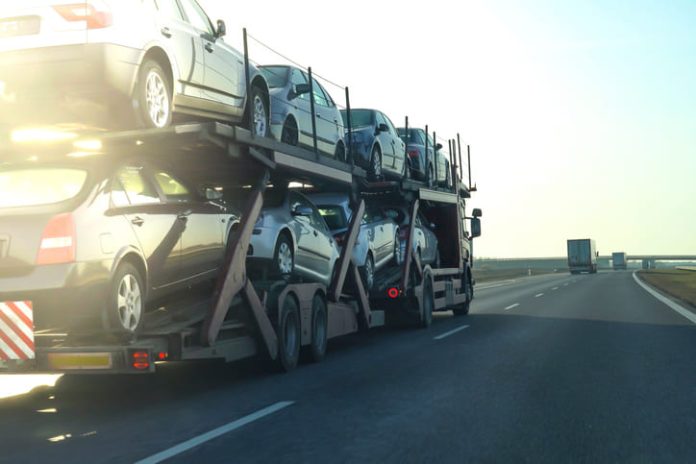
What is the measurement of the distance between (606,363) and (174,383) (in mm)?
5251

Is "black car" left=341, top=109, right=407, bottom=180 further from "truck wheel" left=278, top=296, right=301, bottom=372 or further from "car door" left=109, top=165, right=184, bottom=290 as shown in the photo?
"car door" left=109, top=165, right=184, bottom=290

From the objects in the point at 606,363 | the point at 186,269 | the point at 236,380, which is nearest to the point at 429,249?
the point at 606,363

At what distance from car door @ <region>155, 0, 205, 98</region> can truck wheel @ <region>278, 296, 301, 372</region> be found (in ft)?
8.93

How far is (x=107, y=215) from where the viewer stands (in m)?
6.71

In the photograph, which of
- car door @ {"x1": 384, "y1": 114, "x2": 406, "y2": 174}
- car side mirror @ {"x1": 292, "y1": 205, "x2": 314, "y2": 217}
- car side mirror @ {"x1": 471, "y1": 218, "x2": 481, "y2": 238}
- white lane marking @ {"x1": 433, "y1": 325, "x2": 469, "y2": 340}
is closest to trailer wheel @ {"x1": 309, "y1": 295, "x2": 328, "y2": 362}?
car side mirror @ {"x1": 292, "y1": 205, "x2": 314, "y2": 217}

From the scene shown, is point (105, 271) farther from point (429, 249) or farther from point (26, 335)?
point (429, 249)

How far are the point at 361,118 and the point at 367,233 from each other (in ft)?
10.3

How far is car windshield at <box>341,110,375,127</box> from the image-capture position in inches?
617

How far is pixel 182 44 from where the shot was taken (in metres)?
8.38

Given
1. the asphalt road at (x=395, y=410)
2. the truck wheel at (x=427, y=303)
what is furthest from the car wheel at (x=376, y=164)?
the asphalt road at (x=395, y=410)

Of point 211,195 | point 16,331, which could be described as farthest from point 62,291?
point 211,195

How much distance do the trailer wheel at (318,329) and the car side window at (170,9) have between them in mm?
4007

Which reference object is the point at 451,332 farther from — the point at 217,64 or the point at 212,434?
the point at 212,434

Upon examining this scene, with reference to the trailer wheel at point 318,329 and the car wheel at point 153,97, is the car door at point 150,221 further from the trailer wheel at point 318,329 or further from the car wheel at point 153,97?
the trailer wheel at point 318,329
